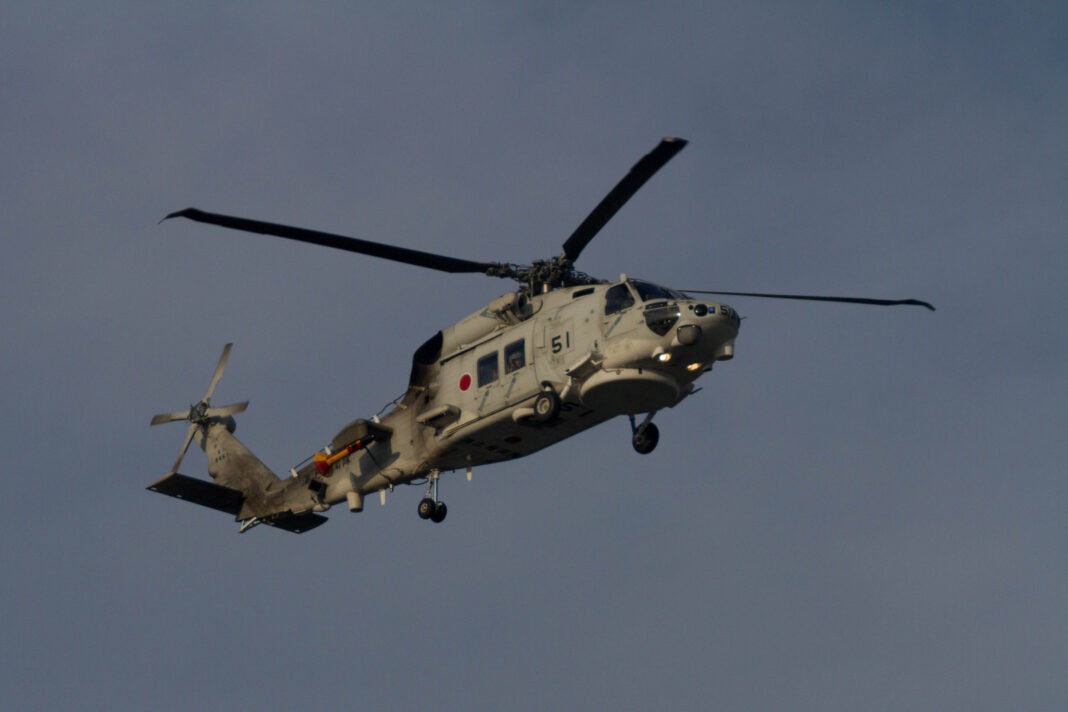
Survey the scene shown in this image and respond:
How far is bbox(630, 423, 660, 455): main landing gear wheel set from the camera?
32438mm

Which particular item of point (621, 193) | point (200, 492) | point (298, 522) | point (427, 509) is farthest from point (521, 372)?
point (200, 492)

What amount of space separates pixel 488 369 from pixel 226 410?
12.6 metres

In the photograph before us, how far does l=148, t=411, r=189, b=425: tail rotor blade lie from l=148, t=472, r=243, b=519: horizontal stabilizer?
468 centimetres

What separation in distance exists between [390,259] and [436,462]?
544 centimetres

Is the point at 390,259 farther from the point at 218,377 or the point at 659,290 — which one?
the point at 218,377

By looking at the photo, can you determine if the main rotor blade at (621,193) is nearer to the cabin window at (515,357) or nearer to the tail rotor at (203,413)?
the cabin window at (515,357)

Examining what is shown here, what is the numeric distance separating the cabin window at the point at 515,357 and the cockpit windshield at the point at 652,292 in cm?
318

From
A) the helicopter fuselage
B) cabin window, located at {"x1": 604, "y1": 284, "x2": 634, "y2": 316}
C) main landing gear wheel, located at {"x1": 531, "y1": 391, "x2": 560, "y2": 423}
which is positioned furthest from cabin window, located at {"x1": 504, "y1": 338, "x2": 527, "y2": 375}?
cabin window, located at {"x1": 604, "y1": 284, "x2": 634, "y2": 316}

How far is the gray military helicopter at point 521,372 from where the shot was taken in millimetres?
30500

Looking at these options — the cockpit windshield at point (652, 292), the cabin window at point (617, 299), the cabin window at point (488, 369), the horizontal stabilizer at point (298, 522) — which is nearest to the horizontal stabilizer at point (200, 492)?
the horizontal stabilizer at point (298, 522)

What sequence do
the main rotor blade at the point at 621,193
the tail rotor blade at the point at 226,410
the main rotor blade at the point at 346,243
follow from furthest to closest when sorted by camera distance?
the tail rotor blade at the point at 226,410, the main rotor blade at the point at 346,243, the main rotor blade at the point at 621,193

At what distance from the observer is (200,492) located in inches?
1538

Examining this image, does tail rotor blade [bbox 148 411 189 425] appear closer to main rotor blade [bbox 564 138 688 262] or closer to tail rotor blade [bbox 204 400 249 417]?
tail rotor blade [bbox 204 400 249 417]

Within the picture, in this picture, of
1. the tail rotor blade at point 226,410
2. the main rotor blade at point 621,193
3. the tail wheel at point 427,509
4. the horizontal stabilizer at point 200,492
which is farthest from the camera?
the tail rotor blade at point 226,410
